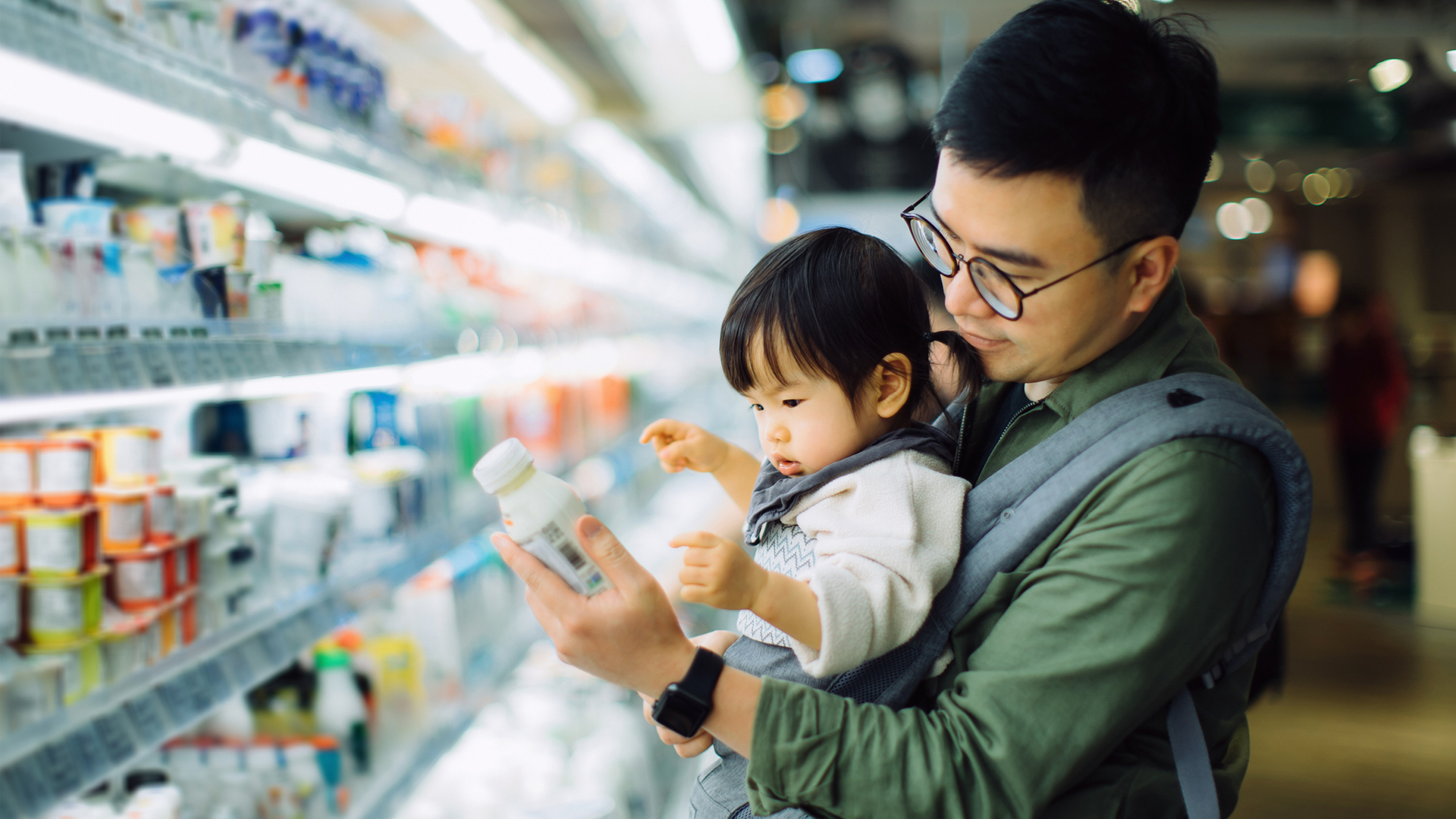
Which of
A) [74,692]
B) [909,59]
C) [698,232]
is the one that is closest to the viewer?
[74,692]

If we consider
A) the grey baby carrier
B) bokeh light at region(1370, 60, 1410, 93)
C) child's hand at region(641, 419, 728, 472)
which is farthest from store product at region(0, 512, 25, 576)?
bokeh light at region(1370, 60, 1410, 93)

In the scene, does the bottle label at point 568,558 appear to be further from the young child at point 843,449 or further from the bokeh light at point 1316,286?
the bokeh light at point 1316,286

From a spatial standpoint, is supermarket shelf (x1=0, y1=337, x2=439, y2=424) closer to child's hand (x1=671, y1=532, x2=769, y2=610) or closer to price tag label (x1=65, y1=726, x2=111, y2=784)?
price tag label (x1=65, y1=726, x2=111, y2=784)

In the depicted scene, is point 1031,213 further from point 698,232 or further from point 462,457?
point 698,232

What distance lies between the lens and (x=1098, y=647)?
88 cm

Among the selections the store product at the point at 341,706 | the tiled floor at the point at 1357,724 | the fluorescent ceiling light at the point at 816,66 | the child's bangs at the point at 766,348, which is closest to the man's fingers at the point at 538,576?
the child's bangs at the point at 766,348

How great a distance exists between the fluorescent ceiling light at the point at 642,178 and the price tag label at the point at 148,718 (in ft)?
9.44

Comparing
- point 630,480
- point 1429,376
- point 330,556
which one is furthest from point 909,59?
point 1429,376

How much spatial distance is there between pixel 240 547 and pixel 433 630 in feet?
3.09

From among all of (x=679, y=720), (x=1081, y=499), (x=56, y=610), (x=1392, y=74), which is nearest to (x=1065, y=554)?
(x=1081, y=499)

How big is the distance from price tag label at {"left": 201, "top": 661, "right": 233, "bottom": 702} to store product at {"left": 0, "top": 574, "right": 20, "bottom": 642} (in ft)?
0.72

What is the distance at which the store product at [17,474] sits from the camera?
44.6 inches

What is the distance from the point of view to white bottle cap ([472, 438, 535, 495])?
93 centimetres

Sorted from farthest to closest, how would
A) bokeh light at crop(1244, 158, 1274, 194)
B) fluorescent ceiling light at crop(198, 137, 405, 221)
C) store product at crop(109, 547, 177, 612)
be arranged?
bokeh light at crop(1244, 158, 1274, 194), fluorescent ceiling light at crop(198, 137, 405, 221), store product at crop(109, 547, 177, 612)
